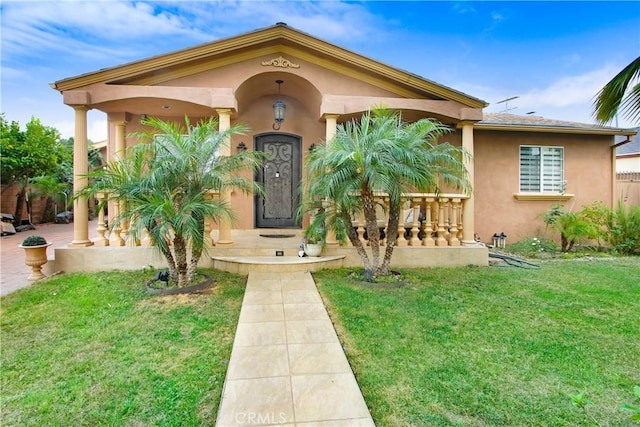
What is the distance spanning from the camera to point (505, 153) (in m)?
8.86

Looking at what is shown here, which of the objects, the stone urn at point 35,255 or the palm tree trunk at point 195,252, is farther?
the stone urn at point 35,255

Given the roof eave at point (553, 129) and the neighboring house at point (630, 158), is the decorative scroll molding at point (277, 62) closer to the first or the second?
the roof eave at point (553, 129)

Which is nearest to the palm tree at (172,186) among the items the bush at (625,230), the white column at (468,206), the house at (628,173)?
the white column at (468,206)

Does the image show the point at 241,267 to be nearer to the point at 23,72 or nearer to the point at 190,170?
the point at 190,170

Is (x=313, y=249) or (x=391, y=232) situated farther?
(x=313, y=249)

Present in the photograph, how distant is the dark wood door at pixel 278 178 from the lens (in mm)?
8312

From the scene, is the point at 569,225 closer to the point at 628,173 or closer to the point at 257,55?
the point at 257,55

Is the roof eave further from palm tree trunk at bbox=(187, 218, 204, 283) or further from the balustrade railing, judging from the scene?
palm tree trunk at bbox=(187, 218, 204, 283)

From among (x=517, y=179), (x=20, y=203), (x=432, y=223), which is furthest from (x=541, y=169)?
(x=20, y=203)

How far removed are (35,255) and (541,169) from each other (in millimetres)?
11940

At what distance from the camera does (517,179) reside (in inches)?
352

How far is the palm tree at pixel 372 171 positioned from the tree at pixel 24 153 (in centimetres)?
1340

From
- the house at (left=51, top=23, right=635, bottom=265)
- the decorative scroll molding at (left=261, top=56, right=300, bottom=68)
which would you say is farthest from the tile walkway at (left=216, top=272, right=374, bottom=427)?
the decorative scroll molding at (left=261, top=56, right=300, bottom=68)

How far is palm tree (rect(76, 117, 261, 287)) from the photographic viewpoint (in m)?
4.48
